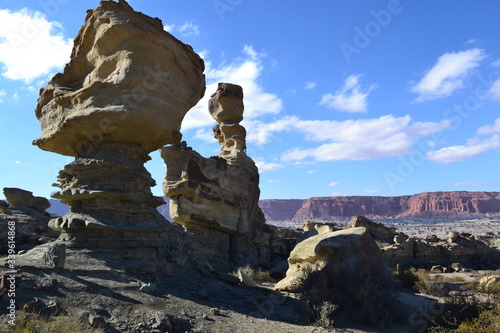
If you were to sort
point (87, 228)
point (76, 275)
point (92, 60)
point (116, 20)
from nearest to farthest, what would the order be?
point (76, 275)
point (87, 228)
point (116, 20)
point (92, 60)

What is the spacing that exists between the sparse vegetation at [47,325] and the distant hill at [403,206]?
140m

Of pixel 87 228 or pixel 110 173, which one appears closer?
pixel 87 228

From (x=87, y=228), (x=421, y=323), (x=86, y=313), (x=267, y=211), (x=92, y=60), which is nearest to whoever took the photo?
(x=86, y=313)

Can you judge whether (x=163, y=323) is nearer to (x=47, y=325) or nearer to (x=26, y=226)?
(x=47, y=325)

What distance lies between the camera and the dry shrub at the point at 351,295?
7.49m

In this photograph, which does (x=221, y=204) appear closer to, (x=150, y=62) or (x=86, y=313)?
(x=150, y=62)

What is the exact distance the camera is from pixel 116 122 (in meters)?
8.41

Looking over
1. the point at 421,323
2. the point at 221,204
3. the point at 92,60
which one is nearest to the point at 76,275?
the point at 92,60

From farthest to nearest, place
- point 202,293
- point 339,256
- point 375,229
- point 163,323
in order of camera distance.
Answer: point 375,229 < point 339,256 < point 202,293 < point 163,323

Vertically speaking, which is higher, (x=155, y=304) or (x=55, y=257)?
(x=55, y=257)

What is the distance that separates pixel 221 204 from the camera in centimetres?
1755

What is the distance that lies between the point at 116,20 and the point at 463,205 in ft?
507

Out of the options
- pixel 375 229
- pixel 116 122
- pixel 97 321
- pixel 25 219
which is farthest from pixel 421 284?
pixel 375 229

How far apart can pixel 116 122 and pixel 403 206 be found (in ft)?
518
